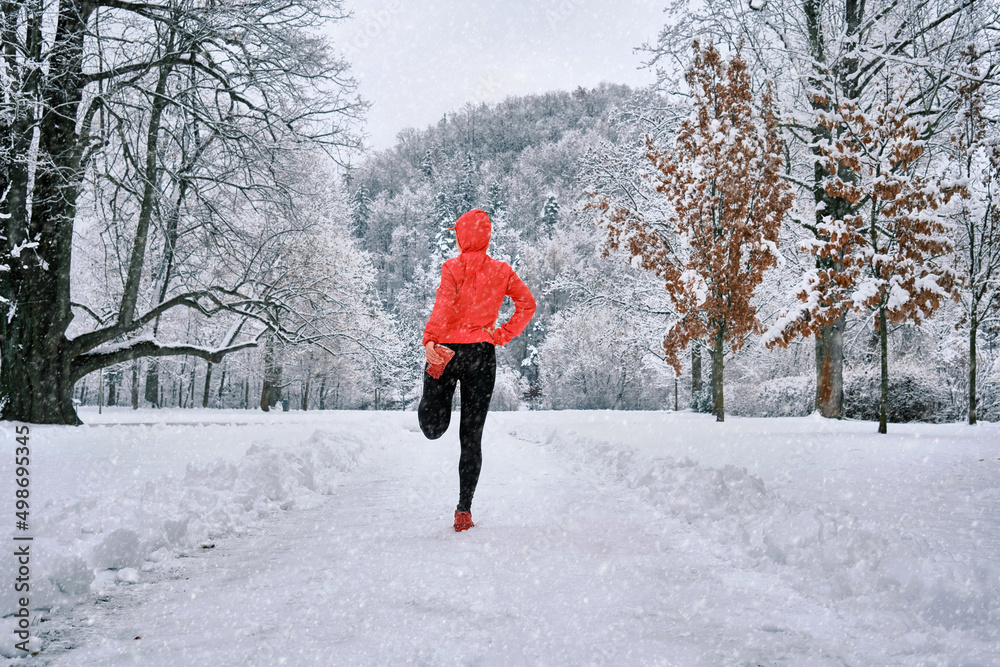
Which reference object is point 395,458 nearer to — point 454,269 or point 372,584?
point 454,269

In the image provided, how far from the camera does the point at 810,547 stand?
3.07 m

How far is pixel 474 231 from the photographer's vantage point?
416cm

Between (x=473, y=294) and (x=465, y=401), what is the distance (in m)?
0.78

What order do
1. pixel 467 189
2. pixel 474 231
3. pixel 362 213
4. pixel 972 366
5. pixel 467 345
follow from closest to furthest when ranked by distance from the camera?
pixel 467 345 → pixel 474 231 → pixel 972 366 → pixel 467 189 → pixel 362 213

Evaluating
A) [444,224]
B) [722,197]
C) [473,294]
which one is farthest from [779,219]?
[444,224]

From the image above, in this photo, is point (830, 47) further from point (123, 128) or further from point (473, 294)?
point (123, 128)

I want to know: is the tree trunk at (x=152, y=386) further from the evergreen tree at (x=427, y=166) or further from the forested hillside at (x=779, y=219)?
the evergreen tree at (x=427, y=166)

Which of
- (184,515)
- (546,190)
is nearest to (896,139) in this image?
(184,515)

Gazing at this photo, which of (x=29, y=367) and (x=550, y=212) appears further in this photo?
(x=550, y=212)

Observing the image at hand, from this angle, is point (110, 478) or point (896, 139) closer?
point (110, 478)

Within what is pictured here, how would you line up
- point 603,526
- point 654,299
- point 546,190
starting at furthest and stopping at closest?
point 546,190 < point 654,299 < point 603,526

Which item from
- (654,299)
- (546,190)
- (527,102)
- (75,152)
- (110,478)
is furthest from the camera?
(527,102)

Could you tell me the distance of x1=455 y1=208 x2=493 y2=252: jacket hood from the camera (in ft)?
13.6

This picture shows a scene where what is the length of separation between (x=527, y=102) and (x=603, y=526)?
84.6 metres
